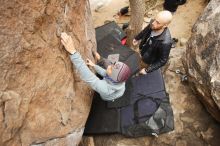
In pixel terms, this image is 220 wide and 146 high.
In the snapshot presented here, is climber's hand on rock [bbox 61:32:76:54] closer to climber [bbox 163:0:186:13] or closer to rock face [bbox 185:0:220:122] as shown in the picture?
rock face [bbox 185:0:220:122]

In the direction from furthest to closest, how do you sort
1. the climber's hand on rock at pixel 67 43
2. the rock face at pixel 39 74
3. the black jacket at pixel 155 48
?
the black jacket at pixel 155 48
the climber's hand on rock at pixel 67 43
the rock face at pixel 39 74

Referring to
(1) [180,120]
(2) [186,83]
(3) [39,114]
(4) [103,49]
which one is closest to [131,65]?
(4) [103,49]

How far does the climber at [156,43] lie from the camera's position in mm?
5539

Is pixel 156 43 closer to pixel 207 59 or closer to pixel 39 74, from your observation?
pixel 207 59

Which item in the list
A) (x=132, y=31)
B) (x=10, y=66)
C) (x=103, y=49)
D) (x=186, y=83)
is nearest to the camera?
(x=10, y=66)

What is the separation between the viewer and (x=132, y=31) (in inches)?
316

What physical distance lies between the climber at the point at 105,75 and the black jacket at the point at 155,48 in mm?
951

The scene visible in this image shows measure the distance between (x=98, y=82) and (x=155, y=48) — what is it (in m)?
1.47

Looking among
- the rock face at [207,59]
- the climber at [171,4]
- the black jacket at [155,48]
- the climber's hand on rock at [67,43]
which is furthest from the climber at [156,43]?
the climber at [171,4]

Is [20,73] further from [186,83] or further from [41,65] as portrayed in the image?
[186,83]

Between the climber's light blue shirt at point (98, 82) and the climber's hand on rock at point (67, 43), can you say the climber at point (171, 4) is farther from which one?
the climber's hand on rock at point (67, 43)

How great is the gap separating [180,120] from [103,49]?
2.32 m

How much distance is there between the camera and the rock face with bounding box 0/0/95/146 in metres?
3.84

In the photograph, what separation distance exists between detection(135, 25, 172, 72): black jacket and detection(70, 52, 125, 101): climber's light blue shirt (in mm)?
895
